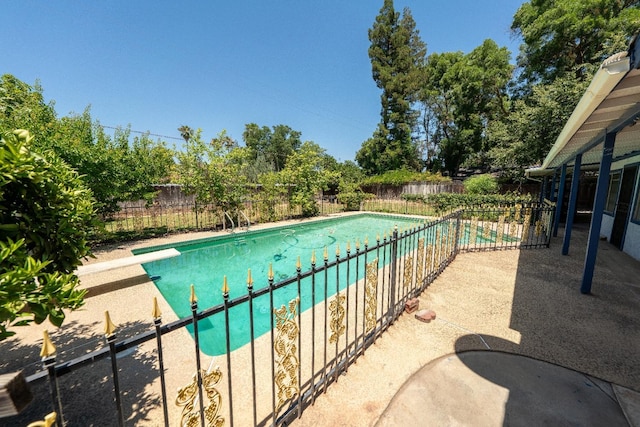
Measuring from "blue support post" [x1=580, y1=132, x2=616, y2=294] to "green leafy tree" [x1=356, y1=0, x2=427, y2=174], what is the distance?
24.9 metres

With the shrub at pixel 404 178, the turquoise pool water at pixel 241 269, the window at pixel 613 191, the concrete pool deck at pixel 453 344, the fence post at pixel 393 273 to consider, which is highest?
the shrub at pixel 404 178

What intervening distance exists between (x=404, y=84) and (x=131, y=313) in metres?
30.8

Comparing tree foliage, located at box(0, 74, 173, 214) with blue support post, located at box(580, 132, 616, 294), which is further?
tree foliage, located at box(0, 74, 173, 214)

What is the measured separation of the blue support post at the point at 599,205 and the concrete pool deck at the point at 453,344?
36 centimetres

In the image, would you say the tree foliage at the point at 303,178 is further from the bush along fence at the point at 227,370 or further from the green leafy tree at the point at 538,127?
the green leafy tree at the point at 538,127

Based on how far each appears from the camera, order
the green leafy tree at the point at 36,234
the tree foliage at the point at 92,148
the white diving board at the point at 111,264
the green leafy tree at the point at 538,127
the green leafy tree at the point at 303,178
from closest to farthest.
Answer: the green leafy tree at the point at 36,234, the white diving board at the point at 111,264, the tree foliage at the point at 92,148, the green leafy tree at the point at 538,127, the green leafy tree at the point at 303,178

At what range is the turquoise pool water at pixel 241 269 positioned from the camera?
4.68m

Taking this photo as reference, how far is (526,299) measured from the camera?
13.7 feet

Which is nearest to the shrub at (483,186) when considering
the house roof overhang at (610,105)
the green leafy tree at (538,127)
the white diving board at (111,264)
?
the green leafy tree at (538,127)

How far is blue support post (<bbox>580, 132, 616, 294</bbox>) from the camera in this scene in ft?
13.4

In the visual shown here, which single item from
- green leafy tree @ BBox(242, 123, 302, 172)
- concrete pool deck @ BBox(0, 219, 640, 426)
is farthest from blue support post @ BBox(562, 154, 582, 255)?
green leafy tree @ BBox(242, 123, 302, 172)

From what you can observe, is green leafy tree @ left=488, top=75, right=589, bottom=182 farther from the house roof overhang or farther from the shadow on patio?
the shadow on patio

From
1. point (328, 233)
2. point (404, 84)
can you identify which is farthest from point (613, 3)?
point (328, 233)

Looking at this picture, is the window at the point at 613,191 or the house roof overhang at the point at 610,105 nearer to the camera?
the house roof overhang at the point at 610,105
